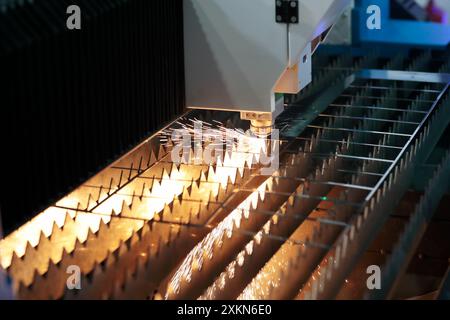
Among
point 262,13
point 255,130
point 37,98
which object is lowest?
point 255,130

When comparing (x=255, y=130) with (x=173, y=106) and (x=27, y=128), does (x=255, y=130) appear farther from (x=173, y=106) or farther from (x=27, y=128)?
(x=27, y=128)

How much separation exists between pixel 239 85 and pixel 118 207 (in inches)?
24.4

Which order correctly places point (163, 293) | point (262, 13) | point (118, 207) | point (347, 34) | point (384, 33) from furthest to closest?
point (384, 33) → point (347, 34) → point (262, 13) → point (118, 207) → point (163, 293)

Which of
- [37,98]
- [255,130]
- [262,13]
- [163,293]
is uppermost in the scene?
[262,13]

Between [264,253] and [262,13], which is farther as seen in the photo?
[262,13]

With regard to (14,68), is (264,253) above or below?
below

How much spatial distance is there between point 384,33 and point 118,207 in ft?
10.3

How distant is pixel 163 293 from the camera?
2283mm

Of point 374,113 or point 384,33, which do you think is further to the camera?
point 384,33
